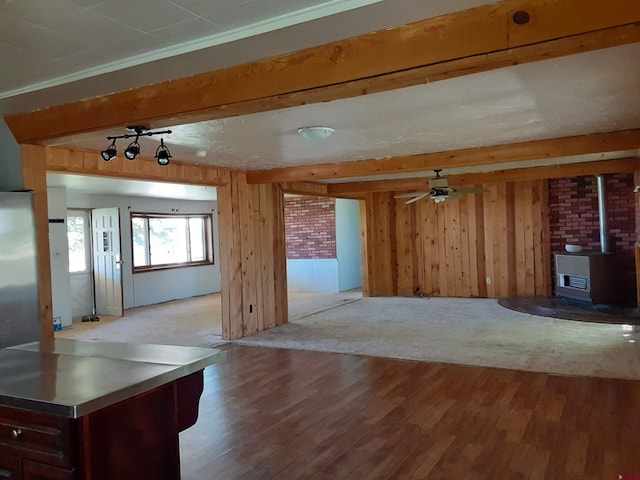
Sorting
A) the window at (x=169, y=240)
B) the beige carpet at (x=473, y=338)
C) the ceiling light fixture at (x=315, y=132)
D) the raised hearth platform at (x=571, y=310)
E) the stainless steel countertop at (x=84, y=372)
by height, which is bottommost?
the beige carpet at (x=473, y=338)

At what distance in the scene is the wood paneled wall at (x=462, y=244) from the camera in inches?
338

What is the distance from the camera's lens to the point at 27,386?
72.1 inches

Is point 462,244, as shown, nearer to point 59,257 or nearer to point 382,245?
point 382,245

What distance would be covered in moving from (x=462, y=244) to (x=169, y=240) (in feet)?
20.3

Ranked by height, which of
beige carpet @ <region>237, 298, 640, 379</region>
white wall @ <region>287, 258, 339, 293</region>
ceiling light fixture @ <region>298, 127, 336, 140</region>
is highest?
ceiling light fixture @ <region>298, 127, 336, 140</region>

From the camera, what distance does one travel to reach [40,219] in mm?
3279

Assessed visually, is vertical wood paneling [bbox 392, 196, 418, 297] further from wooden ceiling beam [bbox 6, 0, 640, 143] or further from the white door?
wooden ceiling beam [bbox 6, 0, 640, 143]

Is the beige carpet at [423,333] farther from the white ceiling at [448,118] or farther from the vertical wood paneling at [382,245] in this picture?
the white ceiling at [448,118]

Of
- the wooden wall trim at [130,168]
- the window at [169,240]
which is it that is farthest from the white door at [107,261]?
the wooden wall trim at [130,168]

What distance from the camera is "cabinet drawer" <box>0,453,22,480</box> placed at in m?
1.79

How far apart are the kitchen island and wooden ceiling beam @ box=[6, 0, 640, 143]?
1.26 metres

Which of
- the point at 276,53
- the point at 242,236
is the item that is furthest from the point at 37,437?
the point at 242,236

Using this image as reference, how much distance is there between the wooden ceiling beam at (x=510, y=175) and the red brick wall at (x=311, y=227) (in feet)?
6.83

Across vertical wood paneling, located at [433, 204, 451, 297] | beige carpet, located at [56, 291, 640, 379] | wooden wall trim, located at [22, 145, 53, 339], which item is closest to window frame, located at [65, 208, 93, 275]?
beige carpet, located at [56, 291, 640, 379]
